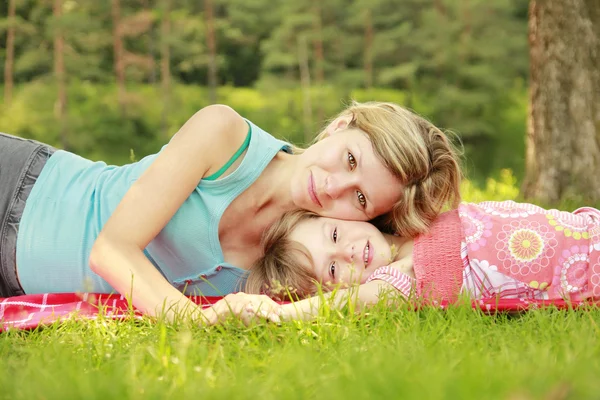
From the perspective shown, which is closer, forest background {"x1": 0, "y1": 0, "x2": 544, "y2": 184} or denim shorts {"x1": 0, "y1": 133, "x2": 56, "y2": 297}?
denim shorts {"x1": 0, "y1": 133, "x2": 56, "y2": 297}

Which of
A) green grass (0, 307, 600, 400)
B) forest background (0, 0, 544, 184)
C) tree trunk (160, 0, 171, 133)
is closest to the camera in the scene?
green grass (0, 307, 600, 400)

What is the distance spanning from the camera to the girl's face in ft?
9.18

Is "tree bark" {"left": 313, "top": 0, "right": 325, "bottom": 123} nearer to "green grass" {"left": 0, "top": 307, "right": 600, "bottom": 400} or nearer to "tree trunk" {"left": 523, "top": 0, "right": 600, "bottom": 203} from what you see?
"tree trunk" {"left": 523, "top": 0, "right": 600, "bottom": 203}

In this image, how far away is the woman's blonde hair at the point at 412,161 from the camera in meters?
2.92

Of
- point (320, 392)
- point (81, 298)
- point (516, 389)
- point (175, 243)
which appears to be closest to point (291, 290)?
point (175, 243)

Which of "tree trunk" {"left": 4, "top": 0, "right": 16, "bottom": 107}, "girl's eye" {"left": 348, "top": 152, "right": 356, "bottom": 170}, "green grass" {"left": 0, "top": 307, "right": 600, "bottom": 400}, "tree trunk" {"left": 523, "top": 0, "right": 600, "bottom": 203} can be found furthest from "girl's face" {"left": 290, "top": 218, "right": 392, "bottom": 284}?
"tree trunk" {"left": 4, "top": 0, "right": 16, "bottom": 107}

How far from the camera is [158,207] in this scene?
2646mm

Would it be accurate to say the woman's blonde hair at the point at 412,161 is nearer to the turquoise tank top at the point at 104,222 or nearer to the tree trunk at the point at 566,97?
the turquoise tank top at the point at 104,222

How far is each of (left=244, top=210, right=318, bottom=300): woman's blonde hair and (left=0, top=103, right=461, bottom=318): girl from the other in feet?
0.28

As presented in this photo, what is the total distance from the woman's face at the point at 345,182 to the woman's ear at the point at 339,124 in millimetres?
184

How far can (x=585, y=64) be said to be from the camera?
496 cm

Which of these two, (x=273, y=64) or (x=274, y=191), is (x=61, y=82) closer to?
(x=273, y=64)

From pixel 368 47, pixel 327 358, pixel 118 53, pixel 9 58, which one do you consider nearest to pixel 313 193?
pixel 327 358

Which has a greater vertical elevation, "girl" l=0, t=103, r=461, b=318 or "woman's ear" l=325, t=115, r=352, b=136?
"woman's ear" l=325, t=115, r=352, b=136
